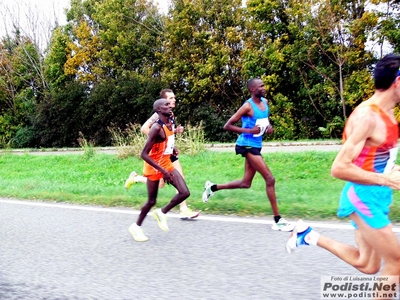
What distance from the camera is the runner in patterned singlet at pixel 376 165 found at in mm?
2939

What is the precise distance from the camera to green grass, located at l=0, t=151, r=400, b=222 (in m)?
7.25

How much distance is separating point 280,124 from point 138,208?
14.9m

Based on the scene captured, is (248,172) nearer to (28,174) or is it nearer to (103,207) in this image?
(103,207)

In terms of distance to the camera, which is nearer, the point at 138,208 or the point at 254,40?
the point at 138,208

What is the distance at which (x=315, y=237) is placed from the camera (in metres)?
3.60

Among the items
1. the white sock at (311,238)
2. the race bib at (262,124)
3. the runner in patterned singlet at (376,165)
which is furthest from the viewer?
the race bib at (262,124)

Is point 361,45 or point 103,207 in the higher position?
point 361,45

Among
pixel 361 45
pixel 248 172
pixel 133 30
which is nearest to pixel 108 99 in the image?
pixel 133 30

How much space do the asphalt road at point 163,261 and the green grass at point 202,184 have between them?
0.81 m

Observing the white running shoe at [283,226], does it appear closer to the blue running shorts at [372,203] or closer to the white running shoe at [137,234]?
the white running shoe at [137,234]

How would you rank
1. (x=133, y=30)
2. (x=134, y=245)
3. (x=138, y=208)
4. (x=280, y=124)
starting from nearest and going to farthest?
(x=134, y=245), (x=138, y=208), (x=280, y=124), (x=133, y=30)

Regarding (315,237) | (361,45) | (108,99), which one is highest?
(361,45)

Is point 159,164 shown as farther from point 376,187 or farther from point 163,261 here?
point 376,187

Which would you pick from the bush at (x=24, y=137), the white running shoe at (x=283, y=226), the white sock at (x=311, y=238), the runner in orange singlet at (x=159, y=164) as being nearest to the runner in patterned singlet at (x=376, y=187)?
the white sock at (x=311, y=238)
